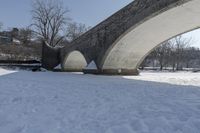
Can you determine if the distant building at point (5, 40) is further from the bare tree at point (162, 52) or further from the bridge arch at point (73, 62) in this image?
the bridge arch at point (73, 62)

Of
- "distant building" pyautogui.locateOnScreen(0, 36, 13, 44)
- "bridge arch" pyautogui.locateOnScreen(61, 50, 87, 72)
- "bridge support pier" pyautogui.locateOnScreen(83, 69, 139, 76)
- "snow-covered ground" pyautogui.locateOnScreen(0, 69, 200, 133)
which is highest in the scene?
"distant building" pyautogui.locateOnScreen(0, 36, 13, 44)

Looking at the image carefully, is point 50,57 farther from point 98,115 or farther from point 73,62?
point 98,115

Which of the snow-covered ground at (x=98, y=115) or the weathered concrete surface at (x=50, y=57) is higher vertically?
the weathered concrete surface at (x=50, y=57)

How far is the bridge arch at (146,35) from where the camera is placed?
45.8ft

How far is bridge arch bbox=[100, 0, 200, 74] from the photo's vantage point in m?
14.0

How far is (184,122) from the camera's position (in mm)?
4457

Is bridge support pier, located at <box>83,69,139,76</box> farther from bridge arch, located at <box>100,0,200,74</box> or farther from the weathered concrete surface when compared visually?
the weathered concrete surface

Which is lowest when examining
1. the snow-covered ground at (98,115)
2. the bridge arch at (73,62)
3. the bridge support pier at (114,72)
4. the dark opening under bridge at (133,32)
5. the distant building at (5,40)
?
the snow-covered ground at (98,115)

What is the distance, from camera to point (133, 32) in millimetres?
16547

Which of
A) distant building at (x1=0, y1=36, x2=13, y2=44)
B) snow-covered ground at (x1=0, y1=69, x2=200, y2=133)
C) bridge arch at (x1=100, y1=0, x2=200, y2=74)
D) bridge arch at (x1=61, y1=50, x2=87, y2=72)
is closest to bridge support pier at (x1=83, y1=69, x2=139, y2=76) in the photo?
bridge arch at (x1=100, y1=0, x2=200, y2=74)

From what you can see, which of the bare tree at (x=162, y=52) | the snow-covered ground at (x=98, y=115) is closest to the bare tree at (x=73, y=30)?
the bare tree at (x=162, y=52)

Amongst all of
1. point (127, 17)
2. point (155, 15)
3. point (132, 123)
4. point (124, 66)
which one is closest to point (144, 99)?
point (132, 123)

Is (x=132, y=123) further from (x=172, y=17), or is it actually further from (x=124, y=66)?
(x=124, y=66)

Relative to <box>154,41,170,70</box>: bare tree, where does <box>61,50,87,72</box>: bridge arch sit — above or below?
below
